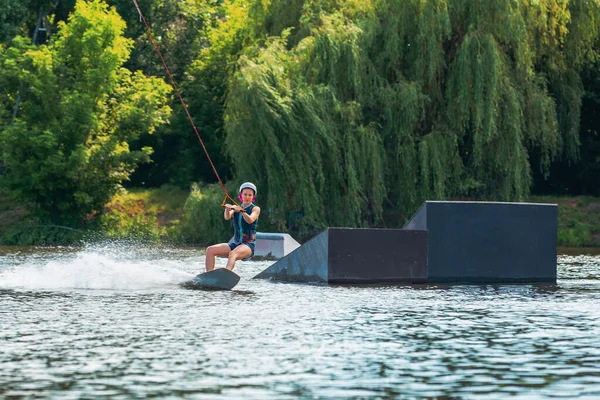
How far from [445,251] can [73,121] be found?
23.7 m

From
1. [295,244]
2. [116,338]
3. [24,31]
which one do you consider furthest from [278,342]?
[24,31]

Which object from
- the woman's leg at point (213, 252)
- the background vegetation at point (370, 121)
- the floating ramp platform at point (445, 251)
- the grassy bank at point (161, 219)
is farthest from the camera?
the grassy bank at point (161, 219)

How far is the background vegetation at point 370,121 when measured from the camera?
1200 inches

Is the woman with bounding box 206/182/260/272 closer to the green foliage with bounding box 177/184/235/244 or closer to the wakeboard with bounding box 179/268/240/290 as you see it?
the wakeboard with bounding box 179/268/240/290

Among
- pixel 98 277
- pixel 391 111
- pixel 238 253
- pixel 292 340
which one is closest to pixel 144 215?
pixel 391 111

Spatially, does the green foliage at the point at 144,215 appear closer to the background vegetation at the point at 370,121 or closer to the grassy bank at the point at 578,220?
the background vegetation at the point at 370,121

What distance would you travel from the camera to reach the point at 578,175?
131 ft

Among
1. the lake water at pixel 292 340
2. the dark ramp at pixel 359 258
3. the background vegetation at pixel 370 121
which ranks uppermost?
A: the background vegetation at pixel 370 121

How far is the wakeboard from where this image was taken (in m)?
16.3

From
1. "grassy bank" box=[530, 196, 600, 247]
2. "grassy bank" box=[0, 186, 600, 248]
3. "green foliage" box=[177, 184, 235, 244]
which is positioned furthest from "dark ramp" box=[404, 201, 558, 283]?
"grassy bank" box=[530, 196, 600, 247]

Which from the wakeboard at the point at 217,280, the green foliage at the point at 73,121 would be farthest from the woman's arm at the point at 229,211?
the green foliage at the point at 73,121

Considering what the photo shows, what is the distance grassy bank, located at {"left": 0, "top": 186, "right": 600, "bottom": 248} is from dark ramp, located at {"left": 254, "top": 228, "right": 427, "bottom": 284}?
13.3 m

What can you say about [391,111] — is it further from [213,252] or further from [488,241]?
[213,252]

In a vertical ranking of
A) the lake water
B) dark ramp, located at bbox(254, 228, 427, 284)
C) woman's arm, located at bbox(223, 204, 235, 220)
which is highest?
woman's arm, located at bbox(223, 204, 235, 220)
